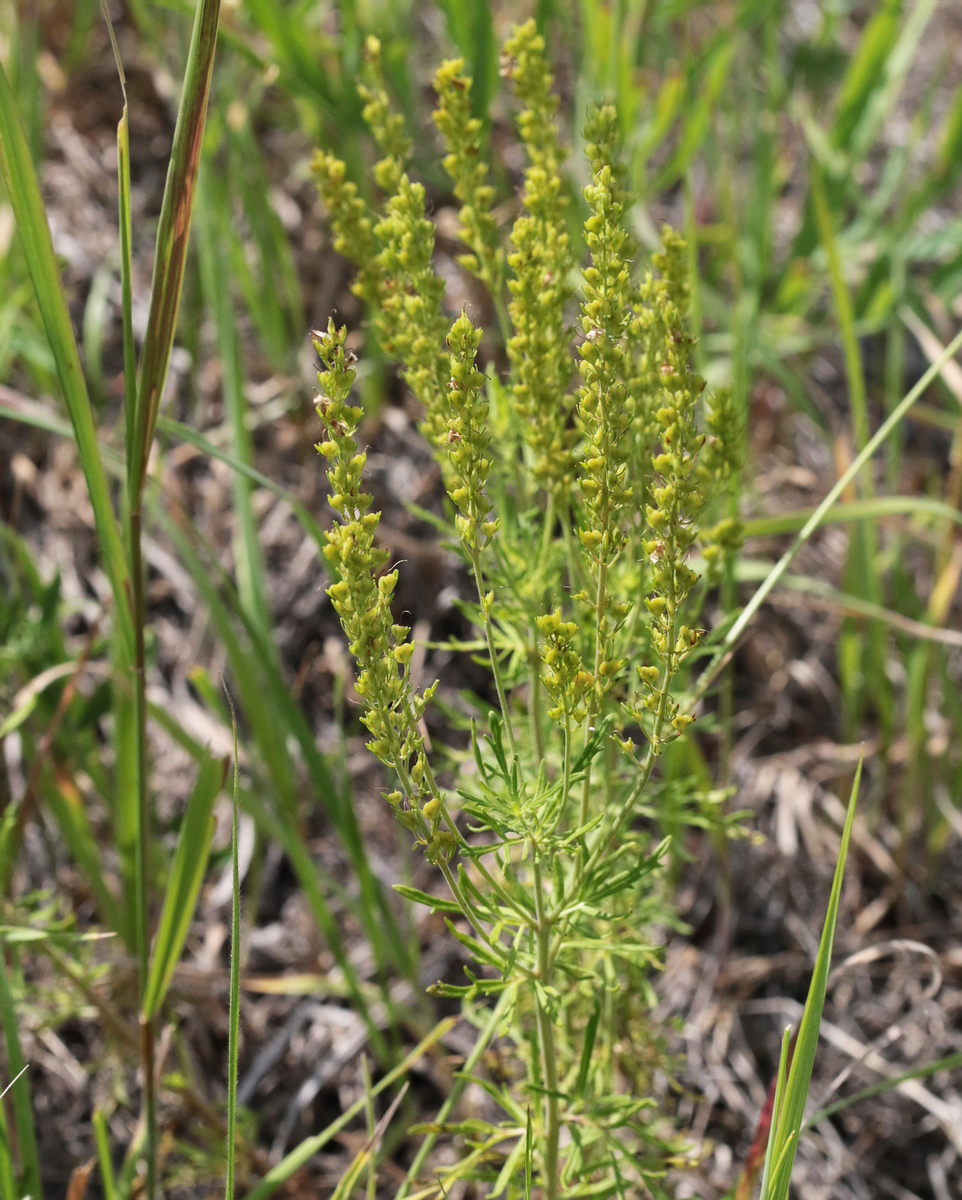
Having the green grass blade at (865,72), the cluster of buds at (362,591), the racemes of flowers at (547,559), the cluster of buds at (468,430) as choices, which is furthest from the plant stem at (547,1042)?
the green grass blade at (865,72)

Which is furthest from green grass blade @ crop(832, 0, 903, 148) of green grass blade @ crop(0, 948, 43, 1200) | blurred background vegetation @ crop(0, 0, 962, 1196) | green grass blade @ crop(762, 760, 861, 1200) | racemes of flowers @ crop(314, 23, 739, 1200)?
green grass blade @ crop(0, 948, 43, 1200)

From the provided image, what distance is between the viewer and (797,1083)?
0.99m

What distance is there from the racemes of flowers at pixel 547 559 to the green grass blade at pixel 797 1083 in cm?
14

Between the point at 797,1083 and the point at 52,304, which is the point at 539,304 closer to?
the point at 52,304

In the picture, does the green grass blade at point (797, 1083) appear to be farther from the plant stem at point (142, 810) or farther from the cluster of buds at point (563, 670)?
the plant stem at point (142, 810)

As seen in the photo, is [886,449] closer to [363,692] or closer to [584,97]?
[584,97]

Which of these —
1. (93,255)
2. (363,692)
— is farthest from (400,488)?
(363,692)

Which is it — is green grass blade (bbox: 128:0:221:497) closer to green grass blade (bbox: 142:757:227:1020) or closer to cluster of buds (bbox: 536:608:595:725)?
green grass blade (bbox: 142:757:227:1020)

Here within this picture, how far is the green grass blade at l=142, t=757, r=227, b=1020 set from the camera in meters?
1.26

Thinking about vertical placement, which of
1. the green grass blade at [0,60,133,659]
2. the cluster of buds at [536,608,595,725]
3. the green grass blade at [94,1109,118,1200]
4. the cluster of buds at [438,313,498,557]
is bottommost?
the green grass blade at [94,1109,118,1200]

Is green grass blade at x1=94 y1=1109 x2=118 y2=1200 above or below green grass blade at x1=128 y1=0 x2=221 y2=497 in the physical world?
below

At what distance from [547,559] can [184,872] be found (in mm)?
533

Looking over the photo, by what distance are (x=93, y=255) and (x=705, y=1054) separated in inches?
82.8

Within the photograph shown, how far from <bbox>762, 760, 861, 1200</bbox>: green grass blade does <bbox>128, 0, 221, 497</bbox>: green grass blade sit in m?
0.72
